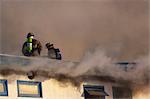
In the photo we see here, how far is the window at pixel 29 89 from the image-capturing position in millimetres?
17891

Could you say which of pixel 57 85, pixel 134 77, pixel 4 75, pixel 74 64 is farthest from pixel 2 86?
pixel 134 77

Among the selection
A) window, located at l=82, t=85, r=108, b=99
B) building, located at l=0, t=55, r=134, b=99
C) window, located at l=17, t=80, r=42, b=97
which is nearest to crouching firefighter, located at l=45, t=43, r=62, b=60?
building, located at l=0, t=55, r=134, b=99

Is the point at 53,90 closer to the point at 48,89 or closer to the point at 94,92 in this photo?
the point at 48,89

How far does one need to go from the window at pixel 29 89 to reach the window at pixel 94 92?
2730 mm

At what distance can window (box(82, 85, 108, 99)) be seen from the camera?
20375 mm

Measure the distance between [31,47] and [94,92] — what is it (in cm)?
378

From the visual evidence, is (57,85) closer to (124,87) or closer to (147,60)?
(124,87)

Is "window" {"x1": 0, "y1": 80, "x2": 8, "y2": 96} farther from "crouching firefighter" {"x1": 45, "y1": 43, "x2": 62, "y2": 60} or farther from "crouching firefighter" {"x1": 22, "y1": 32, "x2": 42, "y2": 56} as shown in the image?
"crouching firefighter" {"x1": 45, "y1": 43, "x2": 62, "y2": 60}

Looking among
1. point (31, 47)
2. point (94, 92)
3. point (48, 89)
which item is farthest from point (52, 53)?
point (94, 92)

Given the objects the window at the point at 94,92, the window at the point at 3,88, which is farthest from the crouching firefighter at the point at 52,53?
the window at the point at 3,88

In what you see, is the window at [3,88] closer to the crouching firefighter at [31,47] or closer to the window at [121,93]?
the crouching firefighter at [31,47]

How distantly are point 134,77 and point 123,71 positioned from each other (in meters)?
0.83

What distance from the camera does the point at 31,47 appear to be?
20.0 meters

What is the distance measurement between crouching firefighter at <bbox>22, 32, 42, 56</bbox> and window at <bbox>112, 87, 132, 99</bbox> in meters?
4.52
